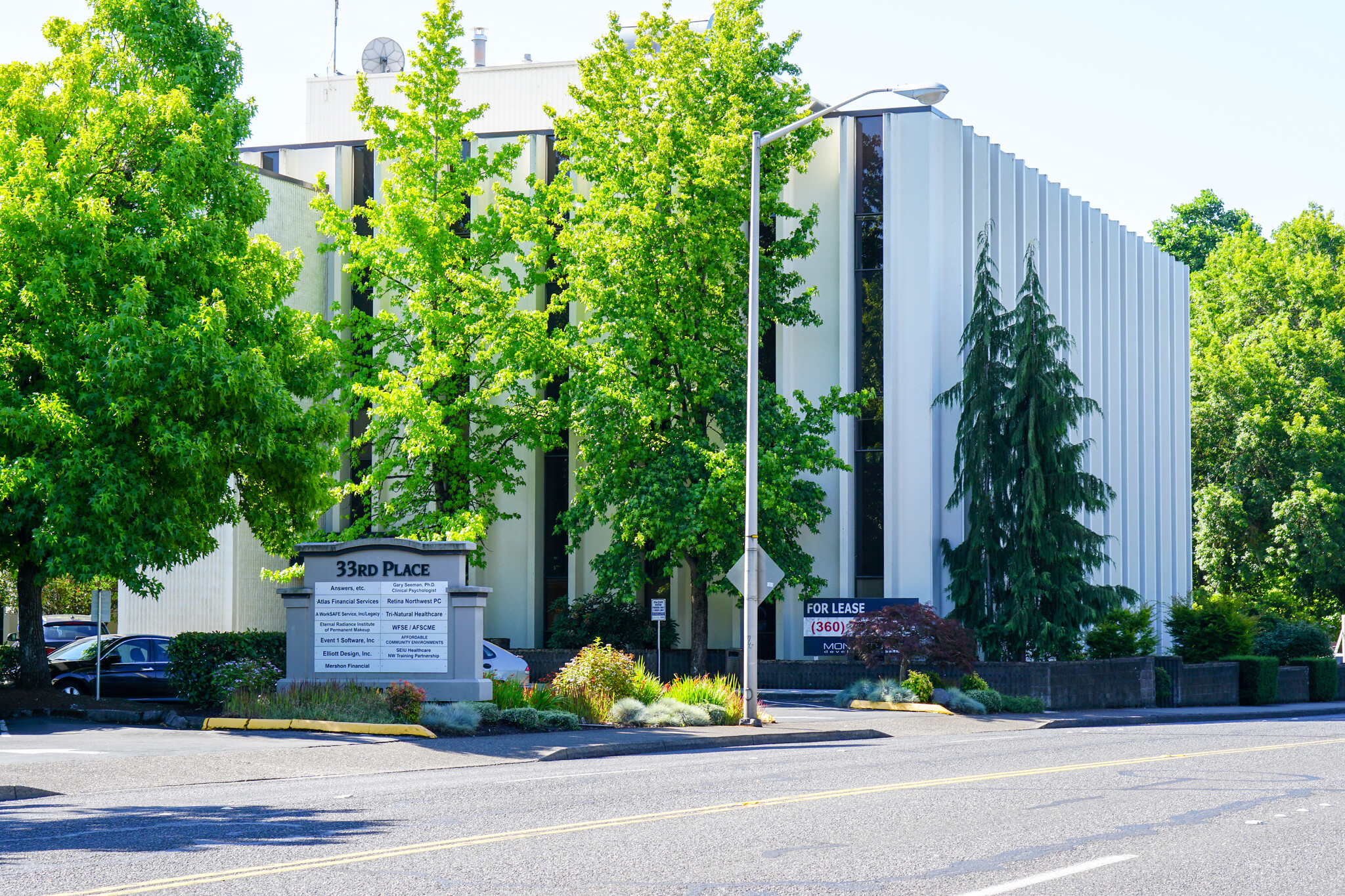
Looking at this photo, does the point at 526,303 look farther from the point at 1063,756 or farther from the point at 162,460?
the point at 1063,756

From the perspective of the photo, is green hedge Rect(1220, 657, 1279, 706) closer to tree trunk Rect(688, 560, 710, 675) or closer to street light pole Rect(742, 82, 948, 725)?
tree trunk Rect(688, 560, 710, 675)

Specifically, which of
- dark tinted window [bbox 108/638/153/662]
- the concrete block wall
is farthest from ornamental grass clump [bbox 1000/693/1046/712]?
dark tinted window [bbox 108/638/153/662]

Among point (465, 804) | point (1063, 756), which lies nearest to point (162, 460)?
point (465, 804)

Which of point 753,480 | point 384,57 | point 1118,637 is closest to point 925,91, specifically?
point 753,480

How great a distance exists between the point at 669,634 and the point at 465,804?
2564 centimetres

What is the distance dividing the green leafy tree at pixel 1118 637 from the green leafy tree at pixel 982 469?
394 cm

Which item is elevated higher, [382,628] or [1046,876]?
[382,628]

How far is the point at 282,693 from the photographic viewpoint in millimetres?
21094

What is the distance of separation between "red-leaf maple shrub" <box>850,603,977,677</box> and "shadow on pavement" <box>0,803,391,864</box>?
60.8ft

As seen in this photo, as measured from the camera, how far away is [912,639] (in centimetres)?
2884

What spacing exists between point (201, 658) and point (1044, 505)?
61.4ft

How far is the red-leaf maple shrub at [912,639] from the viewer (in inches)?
1134

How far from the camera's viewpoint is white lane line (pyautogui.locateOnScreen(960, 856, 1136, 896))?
8.06 meters

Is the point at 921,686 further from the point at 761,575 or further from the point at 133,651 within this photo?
the point at 133,651
